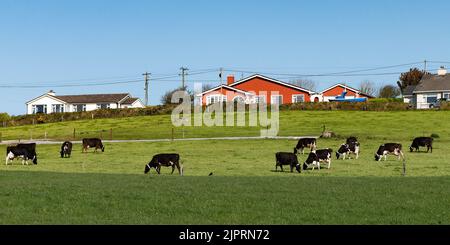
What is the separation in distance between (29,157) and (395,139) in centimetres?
3201

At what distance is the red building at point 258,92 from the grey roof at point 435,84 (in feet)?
62.4

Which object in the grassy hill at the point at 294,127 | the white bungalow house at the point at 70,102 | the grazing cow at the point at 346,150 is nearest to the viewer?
the grazing cow at the point at 346,150

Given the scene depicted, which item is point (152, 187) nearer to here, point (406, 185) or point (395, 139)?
point (406, 185)

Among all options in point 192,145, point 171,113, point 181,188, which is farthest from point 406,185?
point 171,113

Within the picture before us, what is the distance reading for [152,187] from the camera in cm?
2005

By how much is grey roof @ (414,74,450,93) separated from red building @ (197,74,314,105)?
1902 centimetres

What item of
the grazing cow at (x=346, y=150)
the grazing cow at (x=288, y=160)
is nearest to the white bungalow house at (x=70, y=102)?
the grazing cow at (x=346, y=150)

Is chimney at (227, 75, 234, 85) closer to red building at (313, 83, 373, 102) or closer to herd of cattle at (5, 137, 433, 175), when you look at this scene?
red building at (313, 83, 373, 102)

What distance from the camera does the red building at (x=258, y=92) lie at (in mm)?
104188

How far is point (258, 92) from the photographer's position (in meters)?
106

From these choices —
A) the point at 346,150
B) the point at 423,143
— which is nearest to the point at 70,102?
the point at 423,143

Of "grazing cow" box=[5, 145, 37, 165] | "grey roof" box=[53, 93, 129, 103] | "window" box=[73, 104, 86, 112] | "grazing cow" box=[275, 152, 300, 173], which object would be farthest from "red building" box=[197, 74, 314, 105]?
"grazing cow" box=[275, 152, 300, 173]

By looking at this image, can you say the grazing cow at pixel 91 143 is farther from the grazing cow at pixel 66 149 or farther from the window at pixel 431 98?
the window at pixel 431 98
